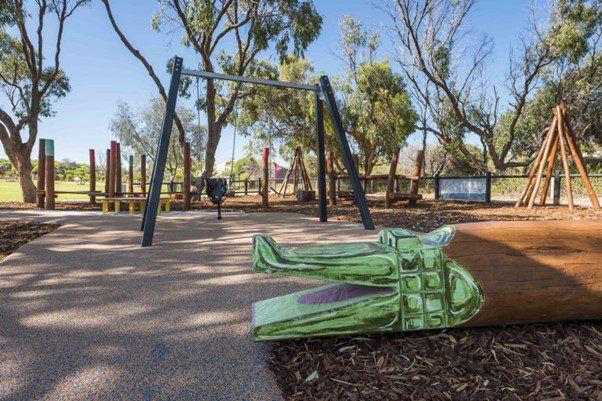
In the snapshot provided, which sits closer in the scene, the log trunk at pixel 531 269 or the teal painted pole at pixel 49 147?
the log trunk at pixel 531 269

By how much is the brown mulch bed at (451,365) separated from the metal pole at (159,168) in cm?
322

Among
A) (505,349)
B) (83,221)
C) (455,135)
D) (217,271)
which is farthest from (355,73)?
(505,349)

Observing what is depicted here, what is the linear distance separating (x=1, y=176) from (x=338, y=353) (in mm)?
61412

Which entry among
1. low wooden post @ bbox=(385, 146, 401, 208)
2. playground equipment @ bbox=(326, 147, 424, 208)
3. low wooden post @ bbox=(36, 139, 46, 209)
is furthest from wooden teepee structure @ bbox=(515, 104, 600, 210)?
low wooden post @ bbox=(36, 139, 46, 209)

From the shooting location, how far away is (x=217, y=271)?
3305mm

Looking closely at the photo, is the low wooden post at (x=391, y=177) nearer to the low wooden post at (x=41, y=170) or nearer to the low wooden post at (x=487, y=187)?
the low wooden post at (x=487, y=187)

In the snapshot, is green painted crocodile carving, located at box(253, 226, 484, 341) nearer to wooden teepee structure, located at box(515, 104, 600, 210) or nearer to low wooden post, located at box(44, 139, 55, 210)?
wooden teepee structure, located at box(515, 104, 600, 210)

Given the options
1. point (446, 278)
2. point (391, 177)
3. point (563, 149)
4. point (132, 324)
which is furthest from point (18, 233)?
point (563, 149)

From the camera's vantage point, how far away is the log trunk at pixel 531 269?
5.58ft

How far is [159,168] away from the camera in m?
4.68

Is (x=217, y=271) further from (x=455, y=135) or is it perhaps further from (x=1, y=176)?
(x=1, y=176)

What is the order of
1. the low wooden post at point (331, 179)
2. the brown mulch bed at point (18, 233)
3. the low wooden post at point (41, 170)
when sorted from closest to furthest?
1. the brown mulch bed at point (18, 233)
2. the low wooden post at point (41, 170)
3. the low wooden post at point (331, 179)

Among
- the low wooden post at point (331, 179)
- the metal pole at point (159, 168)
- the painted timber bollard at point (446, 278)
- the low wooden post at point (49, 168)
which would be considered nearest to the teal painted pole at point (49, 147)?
the low wooden post at point (49, 168)

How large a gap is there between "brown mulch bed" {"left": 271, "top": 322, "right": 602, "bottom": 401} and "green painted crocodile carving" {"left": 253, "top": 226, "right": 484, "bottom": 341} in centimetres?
11
